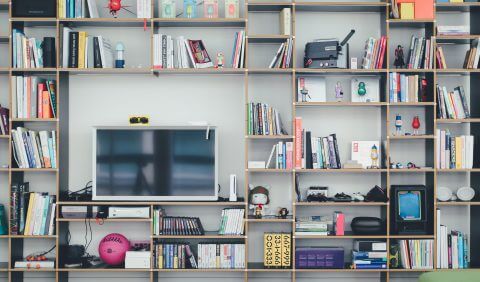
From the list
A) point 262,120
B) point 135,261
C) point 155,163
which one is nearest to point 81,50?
point 155,163

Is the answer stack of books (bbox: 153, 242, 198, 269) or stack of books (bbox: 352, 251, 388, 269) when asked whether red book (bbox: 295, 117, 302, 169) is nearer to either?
stack of books (bbox: 352, 251, 388, 269)

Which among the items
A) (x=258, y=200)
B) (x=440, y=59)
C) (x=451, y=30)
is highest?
(x=451, y=30)

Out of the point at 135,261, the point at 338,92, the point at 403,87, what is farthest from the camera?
the point at 338,92

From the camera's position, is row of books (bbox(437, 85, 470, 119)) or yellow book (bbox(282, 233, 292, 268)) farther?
row of books (bbox(437, 85, 470, 119))

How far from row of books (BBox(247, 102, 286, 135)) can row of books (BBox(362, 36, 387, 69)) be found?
0.87 metres

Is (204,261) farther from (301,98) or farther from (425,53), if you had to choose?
(425,53)

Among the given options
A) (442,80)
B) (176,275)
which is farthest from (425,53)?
(176,275)

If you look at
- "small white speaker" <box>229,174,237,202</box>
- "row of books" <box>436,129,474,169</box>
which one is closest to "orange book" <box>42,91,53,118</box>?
"small white speaker" <box>229,174,237,202</box>

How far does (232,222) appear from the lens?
4.69 m

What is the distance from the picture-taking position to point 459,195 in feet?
15.7

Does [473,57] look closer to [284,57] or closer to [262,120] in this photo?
[284,57]

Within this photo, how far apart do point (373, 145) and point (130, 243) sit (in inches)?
87.5

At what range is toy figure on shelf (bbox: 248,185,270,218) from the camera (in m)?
4.74

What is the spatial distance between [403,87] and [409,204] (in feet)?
3.16
